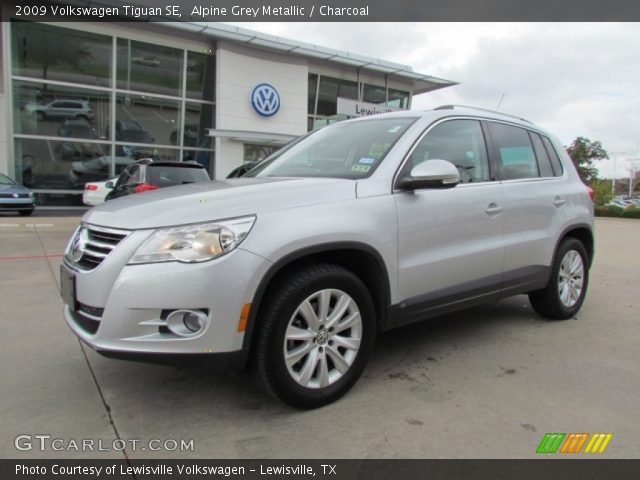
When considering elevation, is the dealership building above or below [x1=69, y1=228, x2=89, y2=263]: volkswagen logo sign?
above

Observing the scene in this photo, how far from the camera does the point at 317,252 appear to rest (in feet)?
9.04

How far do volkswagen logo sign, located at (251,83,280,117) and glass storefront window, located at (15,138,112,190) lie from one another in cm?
561

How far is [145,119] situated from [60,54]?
3.23 metres

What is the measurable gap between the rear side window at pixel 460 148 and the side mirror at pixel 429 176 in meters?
0.24

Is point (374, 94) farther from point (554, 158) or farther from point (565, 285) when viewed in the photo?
point (565, 285)

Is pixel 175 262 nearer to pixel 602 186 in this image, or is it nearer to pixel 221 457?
pixel 221 457

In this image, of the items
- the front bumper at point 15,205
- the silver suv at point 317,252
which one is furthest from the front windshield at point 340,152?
the front bumper at point 15,205

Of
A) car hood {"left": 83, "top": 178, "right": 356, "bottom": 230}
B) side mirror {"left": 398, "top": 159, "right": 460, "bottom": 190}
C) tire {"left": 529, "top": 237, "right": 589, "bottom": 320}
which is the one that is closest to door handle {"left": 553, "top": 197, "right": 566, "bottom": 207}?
tire {"left": 529, "top": 237, "right": 589, "bottom": 320}

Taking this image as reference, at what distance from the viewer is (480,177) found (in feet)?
12.4

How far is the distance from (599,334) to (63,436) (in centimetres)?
403

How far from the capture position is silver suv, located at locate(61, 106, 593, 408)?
245cm

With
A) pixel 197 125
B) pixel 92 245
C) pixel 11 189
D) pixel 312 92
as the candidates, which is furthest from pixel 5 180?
pixel 92 245

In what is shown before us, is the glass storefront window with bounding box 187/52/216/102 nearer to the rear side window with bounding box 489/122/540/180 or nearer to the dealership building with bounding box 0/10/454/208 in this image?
the dealership building with bounding box 0/10/454/208
